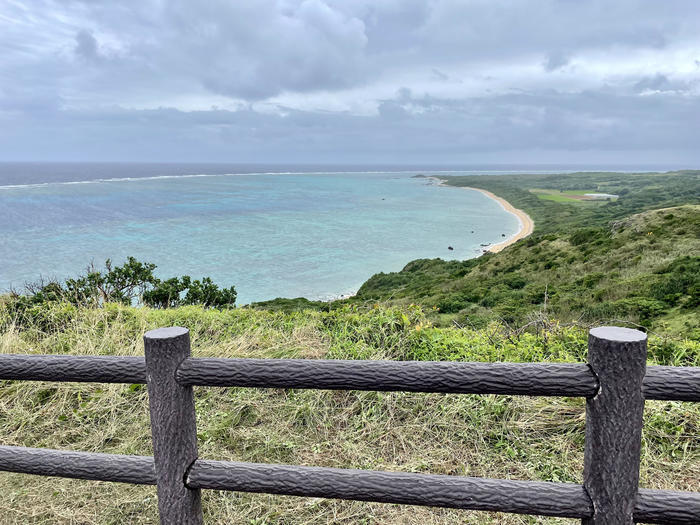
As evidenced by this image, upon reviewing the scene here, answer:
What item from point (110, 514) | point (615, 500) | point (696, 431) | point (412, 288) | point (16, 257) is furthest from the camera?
point (16, 257)

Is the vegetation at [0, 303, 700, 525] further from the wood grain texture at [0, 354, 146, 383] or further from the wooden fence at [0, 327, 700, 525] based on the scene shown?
the wood grain texture at [0, 354, 146, 383]

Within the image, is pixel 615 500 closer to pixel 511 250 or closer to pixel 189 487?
pixel 189 487

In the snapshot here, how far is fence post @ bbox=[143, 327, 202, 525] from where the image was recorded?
1585 millimetres

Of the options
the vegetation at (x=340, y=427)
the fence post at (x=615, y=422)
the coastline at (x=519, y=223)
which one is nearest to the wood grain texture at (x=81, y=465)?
the vegetation at (x=340, y=427)

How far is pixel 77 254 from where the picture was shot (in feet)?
118

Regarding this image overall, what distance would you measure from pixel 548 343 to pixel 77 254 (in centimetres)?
3953

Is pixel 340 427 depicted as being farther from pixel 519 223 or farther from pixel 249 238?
pixel 519 223

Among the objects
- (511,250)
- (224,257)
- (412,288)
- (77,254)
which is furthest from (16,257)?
(511,250)

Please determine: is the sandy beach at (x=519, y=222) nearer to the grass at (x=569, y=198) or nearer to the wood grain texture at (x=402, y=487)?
the grass at (x=569, y=198)

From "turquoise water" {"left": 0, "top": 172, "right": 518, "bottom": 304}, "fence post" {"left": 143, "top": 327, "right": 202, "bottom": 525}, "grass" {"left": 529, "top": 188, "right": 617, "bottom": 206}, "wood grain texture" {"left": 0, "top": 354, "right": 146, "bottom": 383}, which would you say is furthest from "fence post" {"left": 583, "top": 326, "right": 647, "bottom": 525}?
"grass" {"left": 529, "top": 188, "right": 617, "bottom": 206}

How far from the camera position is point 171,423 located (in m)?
1.62

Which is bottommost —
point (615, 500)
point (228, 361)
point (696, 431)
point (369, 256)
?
point (369, 256)

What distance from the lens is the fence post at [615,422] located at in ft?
4.44

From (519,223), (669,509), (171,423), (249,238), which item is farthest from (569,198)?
(171,423)
